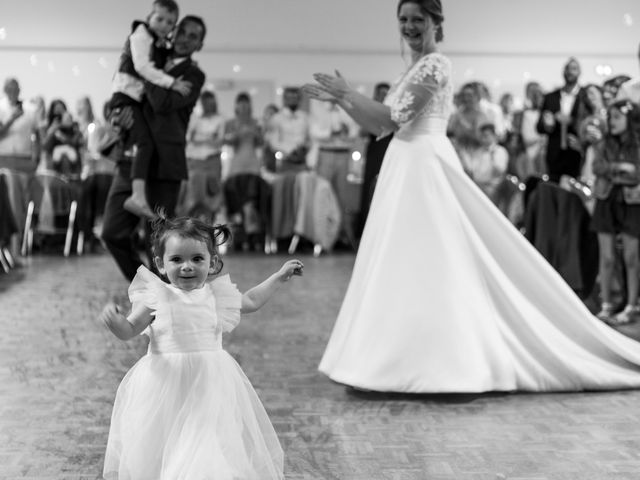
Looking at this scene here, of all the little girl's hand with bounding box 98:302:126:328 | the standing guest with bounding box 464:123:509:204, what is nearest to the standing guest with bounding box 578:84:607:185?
the standing guest with bounding box 464:123:509:204

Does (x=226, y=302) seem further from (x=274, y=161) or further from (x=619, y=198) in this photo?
(x=274, y=161)

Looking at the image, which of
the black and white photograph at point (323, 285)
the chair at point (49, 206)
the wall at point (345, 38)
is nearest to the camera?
the black and white photograph at point (323, 285)

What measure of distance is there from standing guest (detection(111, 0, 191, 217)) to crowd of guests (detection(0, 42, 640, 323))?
3022mm

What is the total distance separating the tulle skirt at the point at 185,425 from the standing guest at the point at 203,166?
282 inches

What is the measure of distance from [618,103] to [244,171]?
16.6ft

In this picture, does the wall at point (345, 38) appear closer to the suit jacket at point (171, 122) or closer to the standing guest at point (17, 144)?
the standing guest at point (17, 144)

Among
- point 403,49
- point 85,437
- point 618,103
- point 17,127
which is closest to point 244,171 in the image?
point 17,127

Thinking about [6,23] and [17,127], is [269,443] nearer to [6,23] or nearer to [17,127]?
[17,127]

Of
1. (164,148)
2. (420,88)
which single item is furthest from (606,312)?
(164,148)

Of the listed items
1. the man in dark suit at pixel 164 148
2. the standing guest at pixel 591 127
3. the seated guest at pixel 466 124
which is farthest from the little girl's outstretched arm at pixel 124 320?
the seated guest at pixel 466 124

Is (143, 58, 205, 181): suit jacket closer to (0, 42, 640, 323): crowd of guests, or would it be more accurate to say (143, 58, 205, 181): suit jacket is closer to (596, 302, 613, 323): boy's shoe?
(596, 302, 613, 323): boy's shoe

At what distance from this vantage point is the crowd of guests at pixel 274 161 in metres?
7.95

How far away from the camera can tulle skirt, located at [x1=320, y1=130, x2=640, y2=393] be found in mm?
3359

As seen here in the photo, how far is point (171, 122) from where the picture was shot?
15.3ft
